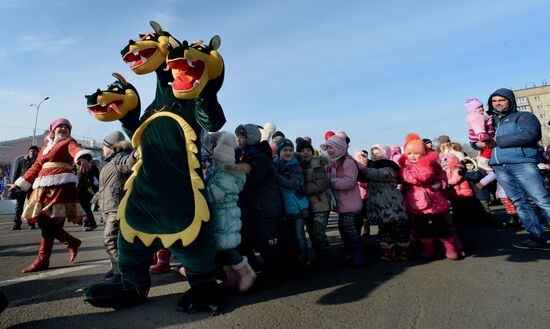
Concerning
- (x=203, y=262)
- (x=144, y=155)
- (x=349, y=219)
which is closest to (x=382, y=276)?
(x=349, y=219)

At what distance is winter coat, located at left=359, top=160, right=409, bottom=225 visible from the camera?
11.4ft

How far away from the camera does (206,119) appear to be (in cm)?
225

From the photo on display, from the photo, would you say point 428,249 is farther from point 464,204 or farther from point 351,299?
point 464,204

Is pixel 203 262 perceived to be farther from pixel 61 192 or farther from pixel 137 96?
pixel 61 192

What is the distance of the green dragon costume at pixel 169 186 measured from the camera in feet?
7.08

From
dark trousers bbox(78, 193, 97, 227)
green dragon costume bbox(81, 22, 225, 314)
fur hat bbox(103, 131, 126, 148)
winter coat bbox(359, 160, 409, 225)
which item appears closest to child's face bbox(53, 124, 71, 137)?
fur hat bbox(103, 131, 126, 148)

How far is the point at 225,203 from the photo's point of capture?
2.56m

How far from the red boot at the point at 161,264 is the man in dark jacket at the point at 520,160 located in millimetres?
4160

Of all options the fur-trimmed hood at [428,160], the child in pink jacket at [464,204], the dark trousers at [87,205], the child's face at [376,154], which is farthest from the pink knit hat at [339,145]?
the dark trousers at [87,205]

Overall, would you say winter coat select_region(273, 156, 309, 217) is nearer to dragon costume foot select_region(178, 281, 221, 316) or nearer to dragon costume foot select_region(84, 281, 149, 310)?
dragon costume foot select_region(178, 281, 221, 316)

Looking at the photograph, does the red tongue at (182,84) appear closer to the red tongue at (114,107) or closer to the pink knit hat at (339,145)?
the red tongue at (114,107)

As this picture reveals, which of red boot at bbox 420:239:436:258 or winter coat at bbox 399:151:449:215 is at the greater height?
winter coat at bbox 399:151:449:215

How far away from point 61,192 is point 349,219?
3.35 metres

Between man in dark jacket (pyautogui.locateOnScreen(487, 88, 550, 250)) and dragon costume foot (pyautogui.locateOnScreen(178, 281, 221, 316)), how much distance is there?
12.0 feet
